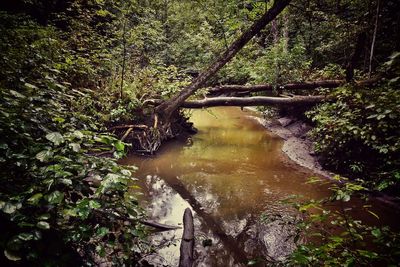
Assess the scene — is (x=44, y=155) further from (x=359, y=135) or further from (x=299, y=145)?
(x=299, y=145)

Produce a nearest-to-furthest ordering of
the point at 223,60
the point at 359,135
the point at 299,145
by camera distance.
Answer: the point at 359,135 < the point at 223,60 < the point at 299,145

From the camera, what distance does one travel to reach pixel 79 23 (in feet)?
25.4

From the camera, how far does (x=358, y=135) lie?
16.8ft

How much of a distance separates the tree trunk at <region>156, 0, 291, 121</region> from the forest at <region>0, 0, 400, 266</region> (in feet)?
0.13

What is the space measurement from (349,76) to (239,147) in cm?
402

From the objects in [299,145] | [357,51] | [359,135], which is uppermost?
[357,51]

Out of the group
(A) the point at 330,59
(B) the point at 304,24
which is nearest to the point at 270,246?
(A) the point at 330,59

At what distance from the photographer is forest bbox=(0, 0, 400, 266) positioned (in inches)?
72.4

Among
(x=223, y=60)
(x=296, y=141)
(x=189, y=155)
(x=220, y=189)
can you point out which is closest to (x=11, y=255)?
(x=220, y=189)

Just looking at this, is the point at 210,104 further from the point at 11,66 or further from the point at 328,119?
the point at 11,66

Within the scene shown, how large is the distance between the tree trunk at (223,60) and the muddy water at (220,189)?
1.51m

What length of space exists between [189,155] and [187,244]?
4452mm

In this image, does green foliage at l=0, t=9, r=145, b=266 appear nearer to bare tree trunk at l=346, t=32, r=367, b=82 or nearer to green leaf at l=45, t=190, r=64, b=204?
green leaf at l=45, t=190, r=64, b=204

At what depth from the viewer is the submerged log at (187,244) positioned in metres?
3.38
